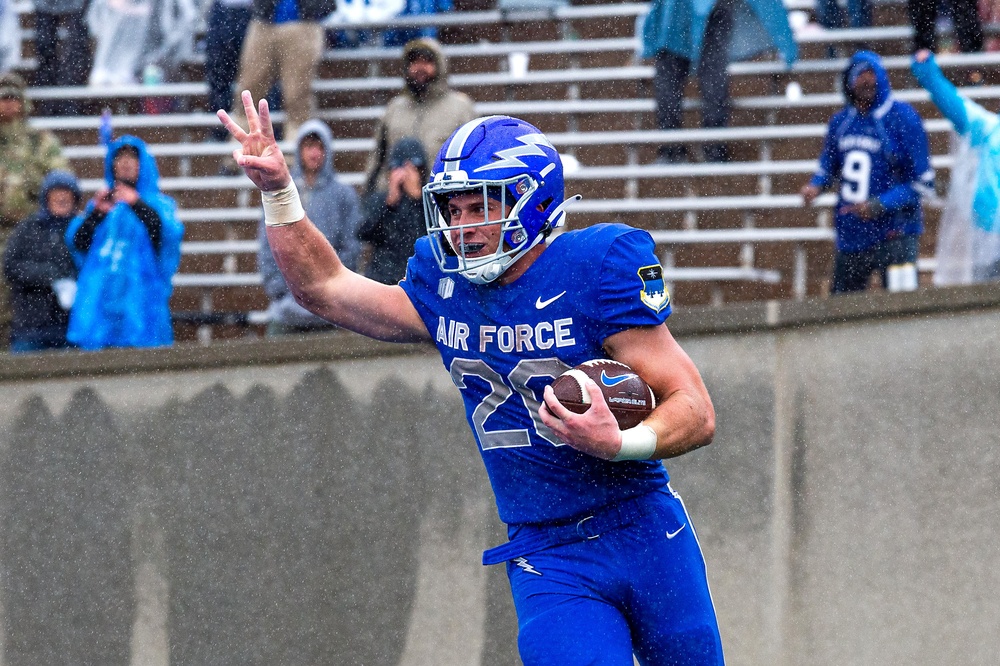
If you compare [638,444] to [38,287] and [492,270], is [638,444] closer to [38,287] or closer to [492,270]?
[492,270]

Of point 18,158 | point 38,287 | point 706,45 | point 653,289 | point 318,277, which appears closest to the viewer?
point 653,289

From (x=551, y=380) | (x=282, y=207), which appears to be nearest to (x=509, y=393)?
(x=551, y=380)

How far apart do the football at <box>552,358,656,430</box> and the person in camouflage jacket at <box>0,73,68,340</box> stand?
5301 mm

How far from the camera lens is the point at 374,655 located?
603 centimetres

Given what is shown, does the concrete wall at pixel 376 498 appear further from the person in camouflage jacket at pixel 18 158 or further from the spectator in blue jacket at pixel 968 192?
the person in camouflage jacket at pixel 18 158

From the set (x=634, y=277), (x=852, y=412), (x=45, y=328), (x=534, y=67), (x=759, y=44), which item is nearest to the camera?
(x=634, y=277)

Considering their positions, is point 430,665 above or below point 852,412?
below

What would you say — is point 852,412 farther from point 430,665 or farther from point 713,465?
point 430,665

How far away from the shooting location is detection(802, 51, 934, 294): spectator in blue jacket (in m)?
8.12

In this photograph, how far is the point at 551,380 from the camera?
13.8ft

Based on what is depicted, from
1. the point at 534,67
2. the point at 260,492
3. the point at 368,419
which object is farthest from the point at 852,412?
the point at 534,67

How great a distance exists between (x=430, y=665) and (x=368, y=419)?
3.28ft

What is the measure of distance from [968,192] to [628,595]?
16.1ft

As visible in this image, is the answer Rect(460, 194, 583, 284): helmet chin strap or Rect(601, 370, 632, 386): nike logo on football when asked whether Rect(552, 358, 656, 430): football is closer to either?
Rect(601, 370, 632, 386): nike logo on football
